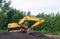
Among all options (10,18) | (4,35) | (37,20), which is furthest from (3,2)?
(4,35)

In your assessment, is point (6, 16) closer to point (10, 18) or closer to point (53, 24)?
point (10, 18)

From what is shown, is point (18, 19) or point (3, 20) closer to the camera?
point (3, 20)

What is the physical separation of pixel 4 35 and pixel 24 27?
10.7 metres

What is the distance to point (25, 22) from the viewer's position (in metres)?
21.4

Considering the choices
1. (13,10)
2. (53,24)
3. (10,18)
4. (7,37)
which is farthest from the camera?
(13,10)

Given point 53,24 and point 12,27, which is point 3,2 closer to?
point 53,24

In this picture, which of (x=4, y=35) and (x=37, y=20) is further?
(x=37, y=20)

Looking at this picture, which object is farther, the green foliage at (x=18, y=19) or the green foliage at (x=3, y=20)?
the green foliage at (x=3, y=20)

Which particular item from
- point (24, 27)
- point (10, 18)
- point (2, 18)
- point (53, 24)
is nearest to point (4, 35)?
point (24, 27)

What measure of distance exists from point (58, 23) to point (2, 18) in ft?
38.6

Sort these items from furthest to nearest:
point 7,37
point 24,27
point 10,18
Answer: point 10,18, point 24,27, point 7,37

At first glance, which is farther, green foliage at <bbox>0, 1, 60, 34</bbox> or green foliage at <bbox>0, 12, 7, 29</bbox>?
green foliage at <bbox>0, 12, 7, 29</bbox>

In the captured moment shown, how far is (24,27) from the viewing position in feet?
68.3

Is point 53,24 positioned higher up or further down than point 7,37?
further down
